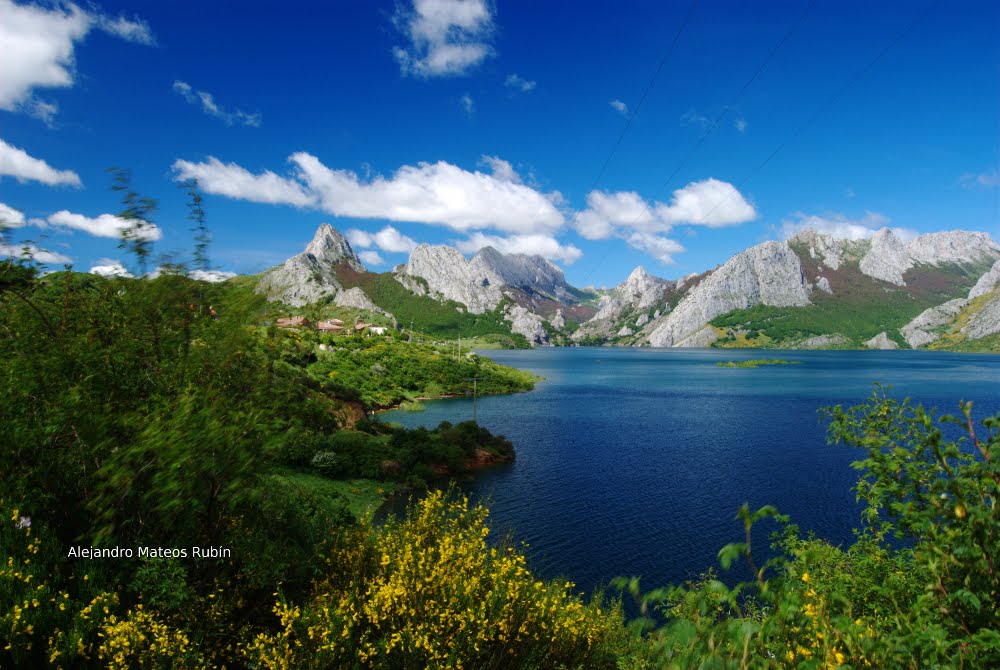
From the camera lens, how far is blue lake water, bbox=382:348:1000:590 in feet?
123

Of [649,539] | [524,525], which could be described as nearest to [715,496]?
[649,539]

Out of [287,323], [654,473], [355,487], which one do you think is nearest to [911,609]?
[287,323]

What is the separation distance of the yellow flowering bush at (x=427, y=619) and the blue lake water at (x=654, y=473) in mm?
4758

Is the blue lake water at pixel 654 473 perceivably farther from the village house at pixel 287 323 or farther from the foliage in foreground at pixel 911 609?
the village house at pixel 287 323

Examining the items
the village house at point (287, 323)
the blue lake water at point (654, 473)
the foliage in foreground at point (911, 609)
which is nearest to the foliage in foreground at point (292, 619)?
the blue lake water at point (654, 473)

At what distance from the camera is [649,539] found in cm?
3869

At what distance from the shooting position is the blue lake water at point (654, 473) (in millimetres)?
37344

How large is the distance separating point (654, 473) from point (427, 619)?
51223mm

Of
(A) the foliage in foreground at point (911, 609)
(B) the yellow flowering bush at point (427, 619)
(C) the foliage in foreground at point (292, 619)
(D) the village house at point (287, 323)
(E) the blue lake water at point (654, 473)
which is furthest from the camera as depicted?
(E) the blue lake water at point (654, 473)

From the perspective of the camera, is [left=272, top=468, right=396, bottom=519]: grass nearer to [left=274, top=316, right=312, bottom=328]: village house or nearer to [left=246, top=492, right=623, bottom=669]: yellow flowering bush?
[left=274, top=316, right=312, bottom=328]: village house

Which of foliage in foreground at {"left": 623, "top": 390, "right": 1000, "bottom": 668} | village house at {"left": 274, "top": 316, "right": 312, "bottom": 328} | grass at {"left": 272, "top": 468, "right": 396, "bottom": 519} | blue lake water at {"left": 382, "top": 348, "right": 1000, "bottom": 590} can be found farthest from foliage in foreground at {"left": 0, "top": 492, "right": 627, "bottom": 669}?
grass at {"left": 272, "top": 468, "right": 396, "bottom": 519}

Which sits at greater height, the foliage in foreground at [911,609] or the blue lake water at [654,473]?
the foliage in foreground at [911,609]

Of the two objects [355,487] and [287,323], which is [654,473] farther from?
[287,323]

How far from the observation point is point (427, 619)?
10195 mm
